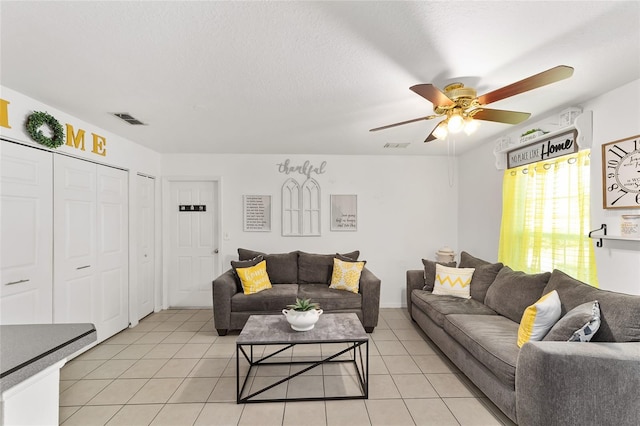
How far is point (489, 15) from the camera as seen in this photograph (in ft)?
4.76

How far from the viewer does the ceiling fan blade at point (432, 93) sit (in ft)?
5.61

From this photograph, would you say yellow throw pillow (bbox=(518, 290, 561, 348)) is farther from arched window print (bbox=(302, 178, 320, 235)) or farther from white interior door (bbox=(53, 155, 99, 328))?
white interior door (bbox=(53, 155, 99, 328))

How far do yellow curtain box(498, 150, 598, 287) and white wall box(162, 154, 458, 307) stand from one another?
4.30ft

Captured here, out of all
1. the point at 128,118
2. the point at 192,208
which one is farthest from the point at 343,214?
the point at 128,118

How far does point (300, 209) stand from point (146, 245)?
2.25m

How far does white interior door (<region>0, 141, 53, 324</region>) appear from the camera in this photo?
231cm

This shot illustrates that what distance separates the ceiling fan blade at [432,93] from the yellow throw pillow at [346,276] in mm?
2459

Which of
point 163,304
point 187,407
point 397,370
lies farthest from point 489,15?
point 163,304

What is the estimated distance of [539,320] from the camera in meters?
2.08

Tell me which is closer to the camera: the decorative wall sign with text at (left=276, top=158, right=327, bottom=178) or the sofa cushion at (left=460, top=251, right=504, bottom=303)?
the sofa cushion at (left=460, top=251, right=504, bottom=303)

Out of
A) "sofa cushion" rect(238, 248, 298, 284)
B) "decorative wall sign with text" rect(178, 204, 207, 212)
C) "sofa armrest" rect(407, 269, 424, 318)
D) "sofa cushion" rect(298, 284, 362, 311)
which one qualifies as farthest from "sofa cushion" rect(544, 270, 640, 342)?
"decorative wall sign with text" rect(178, 204, 207, 212)

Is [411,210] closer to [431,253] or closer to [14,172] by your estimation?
[431,253]

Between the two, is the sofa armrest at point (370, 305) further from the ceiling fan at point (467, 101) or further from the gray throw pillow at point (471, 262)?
the ceiling fan at point (467, 101)

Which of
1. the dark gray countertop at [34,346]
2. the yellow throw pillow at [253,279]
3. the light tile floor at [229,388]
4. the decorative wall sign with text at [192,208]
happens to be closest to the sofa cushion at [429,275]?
the light tile floor at [229,388]
